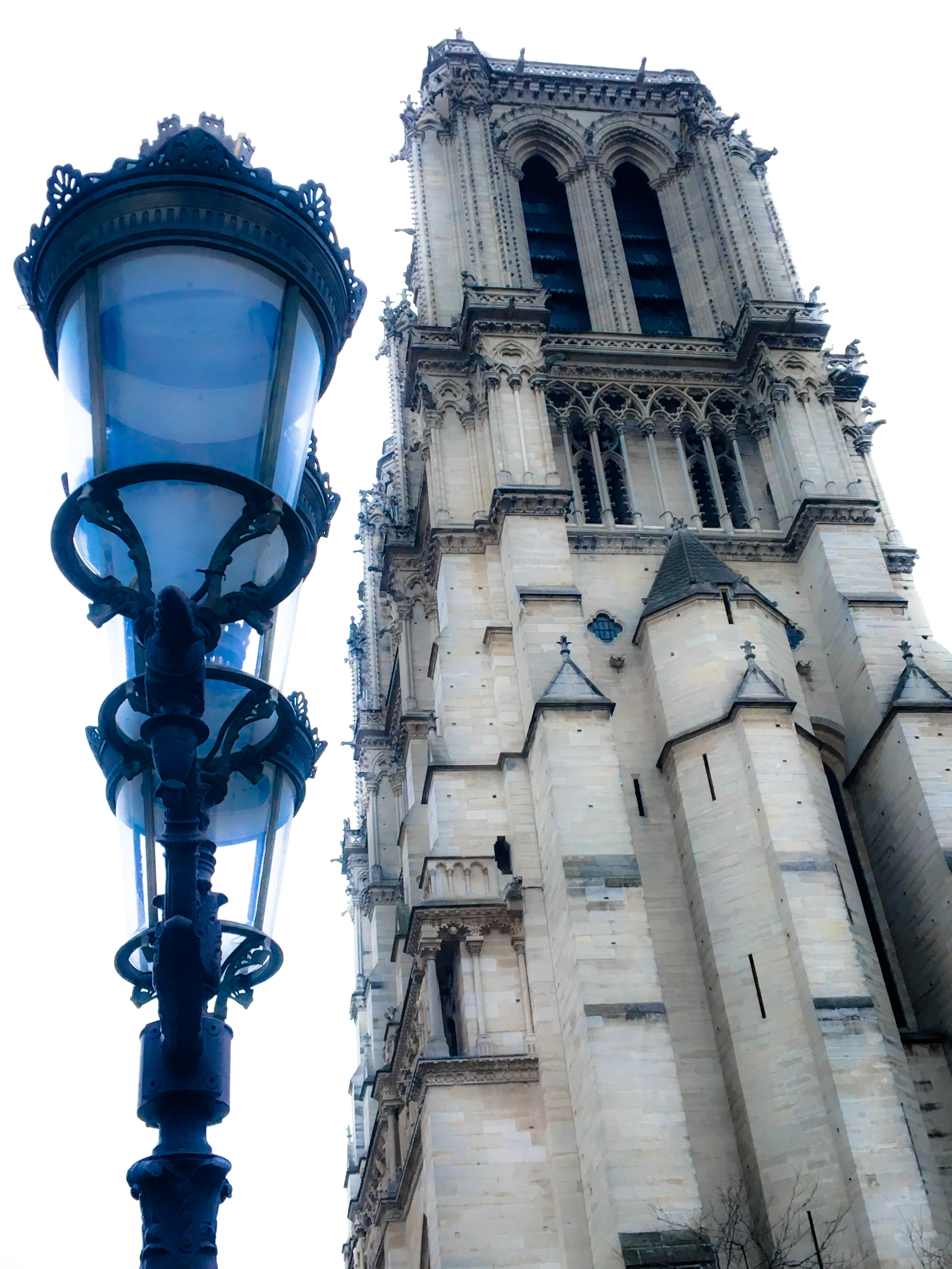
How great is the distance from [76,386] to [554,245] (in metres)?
35.5

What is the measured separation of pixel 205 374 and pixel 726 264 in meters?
33.2

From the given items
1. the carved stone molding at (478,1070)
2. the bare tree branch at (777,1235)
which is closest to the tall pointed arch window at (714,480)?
the carved stone molding at (478,1070)

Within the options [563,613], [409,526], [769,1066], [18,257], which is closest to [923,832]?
[769,1066]

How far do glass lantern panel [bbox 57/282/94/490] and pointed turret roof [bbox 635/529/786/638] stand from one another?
70.7 ft

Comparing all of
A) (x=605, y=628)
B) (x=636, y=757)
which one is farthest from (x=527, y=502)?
(x=636, y=757)

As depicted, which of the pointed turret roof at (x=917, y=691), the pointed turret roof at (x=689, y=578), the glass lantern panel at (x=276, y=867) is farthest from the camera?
the pointed turret roof at (x=689, y=578)

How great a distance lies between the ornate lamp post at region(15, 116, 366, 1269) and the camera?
5.04 m

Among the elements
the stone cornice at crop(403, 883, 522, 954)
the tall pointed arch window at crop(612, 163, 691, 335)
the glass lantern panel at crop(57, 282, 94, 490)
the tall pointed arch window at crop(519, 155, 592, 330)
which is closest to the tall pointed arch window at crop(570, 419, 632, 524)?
the tall pointed arch window at crop(612, 163, 691, 335)

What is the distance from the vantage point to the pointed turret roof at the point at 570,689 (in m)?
24.4

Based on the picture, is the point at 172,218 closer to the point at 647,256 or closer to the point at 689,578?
the point at 689,578

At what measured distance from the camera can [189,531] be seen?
18.1 ft

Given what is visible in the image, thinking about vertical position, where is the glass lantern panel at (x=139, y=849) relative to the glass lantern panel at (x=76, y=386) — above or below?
below

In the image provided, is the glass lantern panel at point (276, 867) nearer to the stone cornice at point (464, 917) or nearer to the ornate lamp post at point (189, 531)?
the ornate lamp post at point (189, 531)

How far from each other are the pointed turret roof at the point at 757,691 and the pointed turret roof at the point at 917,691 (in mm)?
2194
